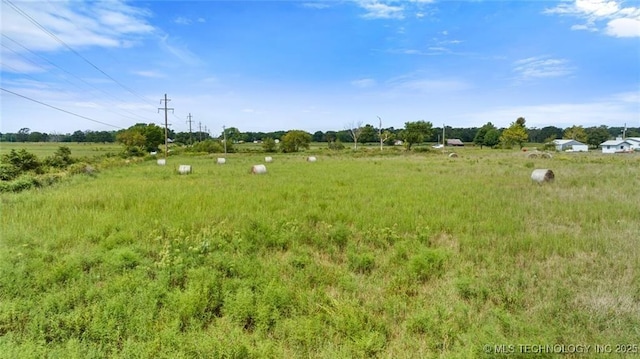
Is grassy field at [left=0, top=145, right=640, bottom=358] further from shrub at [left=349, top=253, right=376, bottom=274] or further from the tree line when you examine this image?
the tree line

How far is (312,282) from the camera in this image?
4559 millimetres

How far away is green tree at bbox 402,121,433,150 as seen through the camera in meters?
66.1

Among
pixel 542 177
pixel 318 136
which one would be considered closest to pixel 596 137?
pixel 318 136

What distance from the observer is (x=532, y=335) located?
3.33 metres

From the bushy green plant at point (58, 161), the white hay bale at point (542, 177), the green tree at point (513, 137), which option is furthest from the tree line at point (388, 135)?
the white hay bale at point (542, 177)

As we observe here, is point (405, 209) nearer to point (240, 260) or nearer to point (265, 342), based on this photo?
point (240, 260)

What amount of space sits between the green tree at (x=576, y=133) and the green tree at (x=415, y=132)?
4972 centimetres

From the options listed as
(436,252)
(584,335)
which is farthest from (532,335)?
(436,252)

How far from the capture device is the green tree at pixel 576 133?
8512 centimetres

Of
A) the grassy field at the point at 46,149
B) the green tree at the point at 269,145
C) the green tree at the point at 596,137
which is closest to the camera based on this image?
the grassy field at the point at 46,149

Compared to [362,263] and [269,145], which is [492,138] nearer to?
[269,145]

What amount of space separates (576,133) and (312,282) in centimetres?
11094

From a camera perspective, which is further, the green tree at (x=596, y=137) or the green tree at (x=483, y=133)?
the green tree at (x=483, y=133)

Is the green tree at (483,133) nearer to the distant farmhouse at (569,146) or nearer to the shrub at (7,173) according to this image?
the distant farmhouse at (569,146)
